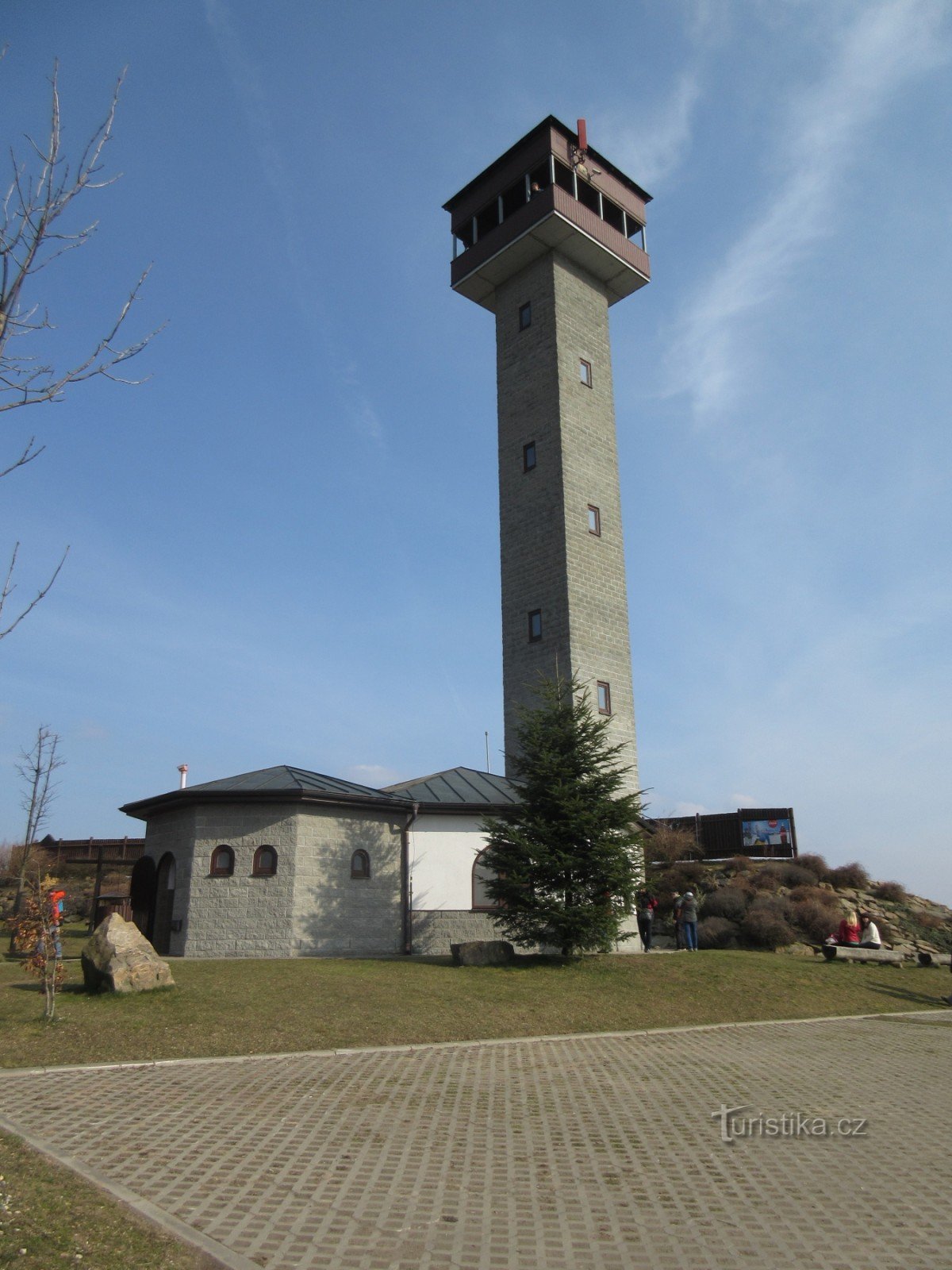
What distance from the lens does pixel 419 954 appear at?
21.2 metres

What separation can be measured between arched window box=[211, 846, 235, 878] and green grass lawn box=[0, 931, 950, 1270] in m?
2.79

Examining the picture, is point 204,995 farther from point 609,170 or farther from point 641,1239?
point 609,170

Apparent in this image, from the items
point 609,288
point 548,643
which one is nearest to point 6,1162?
point 548,643

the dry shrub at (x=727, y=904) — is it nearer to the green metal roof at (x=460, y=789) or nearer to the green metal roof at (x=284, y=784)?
the green metal roof at (x=460, y=789)

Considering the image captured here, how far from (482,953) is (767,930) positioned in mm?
11324

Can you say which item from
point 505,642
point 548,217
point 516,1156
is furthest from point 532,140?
point 516,1156

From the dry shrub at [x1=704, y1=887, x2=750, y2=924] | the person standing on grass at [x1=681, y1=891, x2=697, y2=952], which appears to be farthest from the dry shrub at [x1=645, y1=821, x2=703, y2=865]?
the person standing on grass at [x1=681, y1=891, x2=697, y2=952]

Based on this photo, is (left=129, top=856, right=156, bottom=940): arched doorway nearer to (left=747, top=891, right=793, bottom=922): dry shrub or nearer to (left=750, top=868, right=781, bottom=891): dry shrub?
(left=747, top=891, right=793, bottom=922): dry shrub

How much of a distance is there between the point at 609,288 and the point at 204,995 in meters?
29.4

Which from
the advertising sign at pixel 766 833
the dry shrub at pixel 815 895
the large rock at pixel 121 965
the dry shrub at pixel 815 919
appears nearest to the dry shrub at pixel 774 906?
the dry shrub at pixel 815 919

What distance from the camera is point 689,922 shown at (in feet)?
77.2

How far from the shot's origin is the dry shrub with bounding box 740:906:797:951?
84.8ft

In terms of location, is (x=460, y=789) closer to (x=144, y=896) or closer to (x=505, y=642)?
(x=505, y=642)

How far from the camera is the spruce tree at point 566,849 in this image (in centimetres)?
1855
